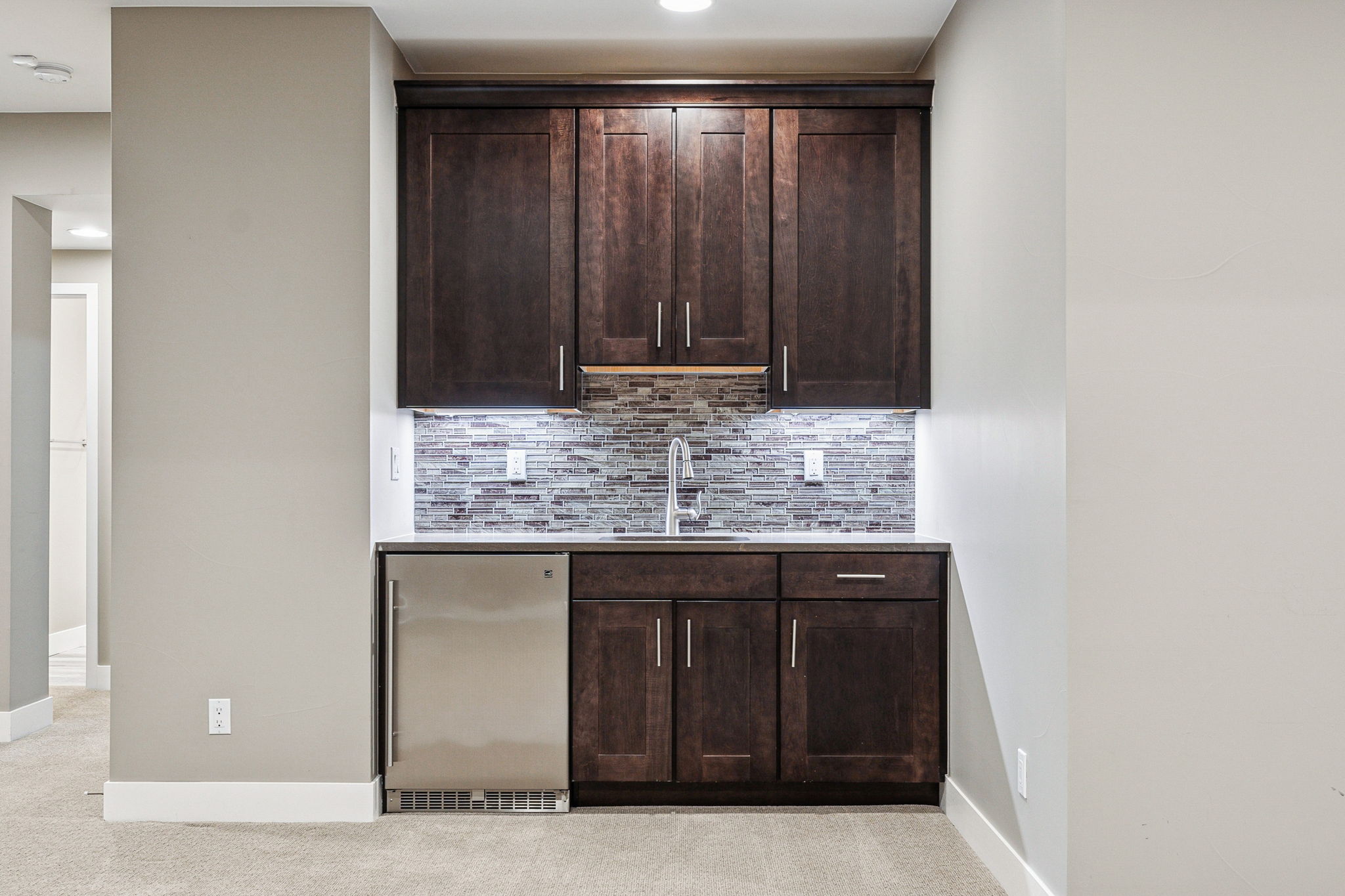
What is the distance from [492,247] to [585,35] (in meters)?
0.80

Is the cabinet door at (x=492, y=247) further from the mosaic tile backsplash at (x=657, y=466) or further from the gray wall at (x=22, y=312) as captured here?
the gray wall at (x=22, y=312)

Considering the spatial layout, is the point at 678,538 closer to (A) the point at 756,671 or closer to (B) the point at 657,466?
(B) the point at 657,466

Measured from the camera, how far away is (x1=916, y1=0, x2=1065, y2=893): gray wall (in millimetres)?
1991

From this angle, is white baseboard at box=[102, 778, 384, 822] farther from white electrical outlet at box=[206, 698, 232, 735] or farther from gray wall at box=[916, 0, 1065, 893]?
gray wall at box=[916, 0, 1065, 893]

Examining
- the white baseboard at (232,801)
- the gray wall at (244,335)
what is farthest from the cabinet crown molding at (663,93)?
the white baseboard at (232,801)

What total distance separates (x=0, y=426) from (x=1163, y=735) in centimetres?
424

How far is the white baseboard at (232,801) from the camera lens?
2.73 meters

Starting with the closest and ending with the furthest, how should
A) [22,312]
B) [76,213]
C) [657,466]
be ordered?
1. [657,466]
2. [22,312]
3. [76,213]

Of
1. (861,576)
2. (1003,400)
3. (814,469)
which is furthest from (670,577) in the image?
(1003,400)

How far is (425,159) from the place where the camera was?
304 cm

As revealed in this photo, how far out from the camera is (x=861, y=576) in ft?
9.27

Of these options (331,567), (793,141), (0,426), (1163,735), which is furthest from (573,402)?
(0,426)

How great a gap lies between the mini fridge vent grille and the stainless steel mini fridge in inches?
1.3

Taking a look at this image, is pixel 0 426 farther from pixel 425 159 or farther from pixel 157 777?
pixel 425 159
